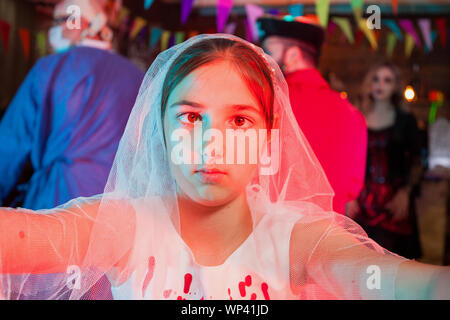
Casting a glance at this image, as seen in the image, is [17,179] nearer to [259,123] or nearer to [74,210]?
[74,210]

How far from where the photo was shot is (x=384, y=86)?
10.3ft

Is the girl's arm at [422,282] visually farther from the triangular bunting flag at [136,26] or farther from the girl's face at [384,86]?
the triangular bunting flag at [136,26]

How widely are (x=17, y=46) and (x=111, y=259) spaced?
3.00 metres

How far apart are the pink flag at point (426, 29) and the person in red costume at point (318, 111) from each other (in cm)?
285

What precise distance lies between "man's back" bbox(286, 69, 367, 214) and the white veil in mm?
590

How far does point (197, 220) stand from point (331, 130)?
86 cm

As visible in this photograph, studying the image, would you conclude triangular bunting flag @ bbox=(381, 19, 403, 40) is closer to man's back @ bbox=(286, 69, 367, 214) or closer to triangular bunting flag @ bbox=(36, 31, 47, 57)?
triangular bunting flag @ bbox=(36, 31, 47, 57)

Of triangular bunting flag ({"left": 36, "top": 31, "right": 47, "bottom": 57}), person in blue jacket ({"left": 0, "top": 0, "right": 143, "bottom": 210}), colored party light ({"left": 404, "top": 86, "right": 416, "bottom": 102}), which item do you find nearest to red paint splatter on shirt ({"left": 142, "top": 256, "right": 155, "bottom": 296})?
person in blue jacket ({"left": 0, "top": 0, "right": 143, "bottom": 210})

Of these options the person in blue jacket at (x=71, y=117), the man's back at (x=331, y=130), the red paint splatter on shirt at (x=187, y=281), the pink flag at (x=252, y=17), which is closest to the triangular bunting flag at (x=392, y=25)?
the pink flag at (x=252, y=17)

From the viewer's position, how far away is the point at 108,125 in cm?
172

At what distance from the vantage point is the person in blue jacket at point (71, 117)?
5.48ft

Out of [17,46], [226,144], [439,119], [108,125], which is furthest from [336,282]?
[439,119]

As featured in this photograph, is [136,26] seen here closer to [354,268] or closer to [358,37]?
[358,37]

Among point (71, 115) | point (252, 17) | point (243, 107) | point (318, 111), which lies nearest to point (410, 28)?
point (252, 17)
